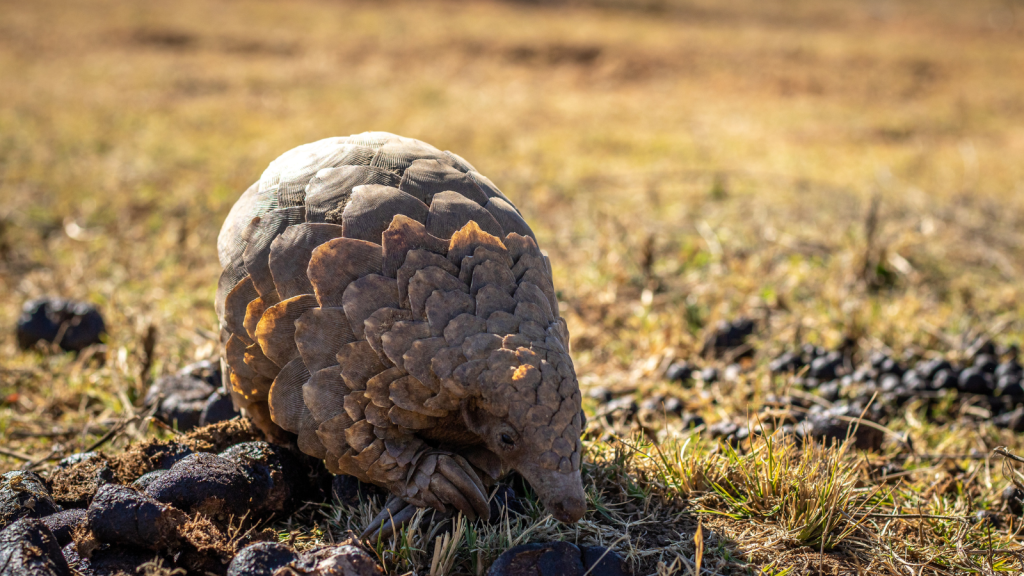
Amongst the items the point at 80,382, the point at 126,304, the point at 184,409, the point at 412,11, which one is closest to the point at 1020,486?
the point at 184,409

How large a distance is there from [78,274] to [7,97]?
308 inches

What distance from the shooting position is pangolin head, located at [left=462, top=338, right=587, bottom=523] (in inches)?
97.9

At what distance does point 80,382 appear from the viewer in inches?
169

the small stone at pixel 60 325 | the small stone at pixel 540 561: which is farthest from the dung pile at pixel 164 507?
the small stone at pixel 60 325

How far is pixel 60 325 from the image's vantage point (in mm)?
4703

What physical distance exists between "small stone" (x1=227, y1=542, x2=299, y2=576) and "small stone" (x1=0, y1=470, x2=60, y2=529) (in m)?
0.83

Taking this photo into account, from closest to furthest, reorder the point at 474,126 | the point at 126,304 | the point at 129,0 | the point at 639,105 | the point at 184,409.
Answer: the point at 184,409, the point at 126,304, the point at 474,126, the point at 639,105, the point at 129,0

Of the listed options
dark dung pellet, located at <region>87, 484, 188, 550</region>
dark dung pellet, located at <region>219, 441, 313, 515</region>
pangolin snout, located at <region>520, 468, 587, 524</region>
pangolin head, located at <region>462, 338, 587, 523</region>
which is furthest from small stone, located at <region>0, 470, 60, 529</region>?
pangolin snout, located at <region>520, 468, 587, 524</region>

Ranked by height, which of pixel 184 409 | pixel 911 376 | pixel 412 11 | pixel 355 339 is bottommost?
pixel 911 376

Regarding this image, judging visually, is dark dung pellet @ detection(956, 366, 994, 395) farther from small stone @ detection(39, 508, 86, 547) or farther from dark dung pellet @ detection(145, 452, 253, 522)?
small stone @ detection(39, 508, 86, 547)

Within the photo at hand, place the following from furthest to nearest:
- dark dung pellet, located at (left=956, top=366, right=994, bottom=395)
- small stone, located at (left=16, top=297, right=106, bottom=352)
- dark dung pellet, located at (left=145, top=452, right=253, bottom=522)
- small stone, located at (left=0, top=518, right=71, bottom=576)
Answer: small stone, located at (left=16, top=297, right=106, bottom=352), dark dung pellet, located at (left=956, top=366, right=994, bottom=395), dark dung pellet, located at (left=145, top=452, right=253, bottom=522), small stone, located at (left=0, top=518, right=71, bottom=576)

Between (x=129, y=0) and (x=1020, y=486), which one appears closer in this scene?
(x=1020, y=486)

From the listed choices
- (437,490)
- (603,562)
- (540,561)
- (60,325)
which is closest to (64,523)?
(437,490)

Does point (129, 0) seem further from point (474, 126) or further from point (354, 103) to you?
point (474, 126)
